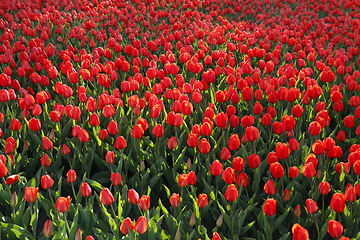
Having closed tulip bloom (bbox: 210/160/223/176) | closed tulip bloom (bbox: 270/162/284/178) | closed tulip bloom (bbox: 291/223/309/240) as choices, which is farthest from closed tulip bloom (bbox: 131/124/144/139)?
closed tulip bloom (bbox: 291/223/309/240)

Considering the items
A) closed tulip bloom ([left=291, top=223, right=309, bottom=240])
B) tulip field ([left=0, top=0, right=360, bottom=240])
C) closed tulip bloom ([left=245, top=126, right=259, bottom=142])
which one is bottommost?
tulip field ([left=0, top=0, right=360, bottom=240])

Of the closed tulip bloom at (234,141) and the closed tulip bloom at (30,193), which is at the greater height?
the closed tulip bloom at (234,141)

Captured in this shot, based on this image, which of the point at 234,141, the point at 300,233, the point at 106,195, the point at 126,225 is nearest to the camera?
the point at 300,233

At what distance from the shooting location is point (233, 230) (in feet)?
6.97

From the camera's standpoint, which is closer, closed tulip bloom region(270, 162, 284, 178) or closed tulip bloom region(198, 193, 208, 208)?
closed tulip bloom region(198, 193, 208, 208)

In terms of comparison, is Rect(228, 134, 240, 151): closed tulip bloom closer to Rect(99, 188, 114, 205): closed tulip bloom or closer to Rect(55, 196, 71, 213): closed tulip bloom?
Rect(99, 188, 114, 205): closed tulip bloom

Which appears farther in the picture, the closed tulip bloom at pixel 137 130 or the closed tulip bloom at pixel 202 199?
the closed tulip bloom at pixel 137 130

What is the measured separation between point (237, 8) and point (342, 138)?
5.56 m

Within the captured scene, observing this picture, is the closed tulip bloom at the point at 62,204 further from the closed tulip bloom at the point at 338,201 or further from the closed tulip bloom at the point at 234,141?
the closed tulip bloom at the point at 338,201

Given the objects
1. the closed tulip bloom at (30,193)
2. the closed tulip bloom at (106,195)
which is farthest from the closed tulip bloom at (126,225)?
the closed tulip bloom at (30,193)

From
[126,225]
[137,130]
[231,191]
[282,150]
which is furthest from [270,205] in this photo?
[137,130]

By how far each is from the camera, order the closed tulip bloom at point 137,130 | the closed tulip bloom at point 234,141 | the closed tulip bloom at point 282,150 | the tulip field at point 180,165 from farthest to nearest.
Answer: the closed tulip bloom at point 137,130
the closed tulip bloom at point 234,141
the closed tulip bloom at point 282,150
the tulip field at point 180,165

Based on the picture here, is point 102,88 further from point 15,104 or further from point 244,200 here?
point 244,200

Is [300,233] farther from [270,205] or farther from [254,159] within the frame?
[254,159]
